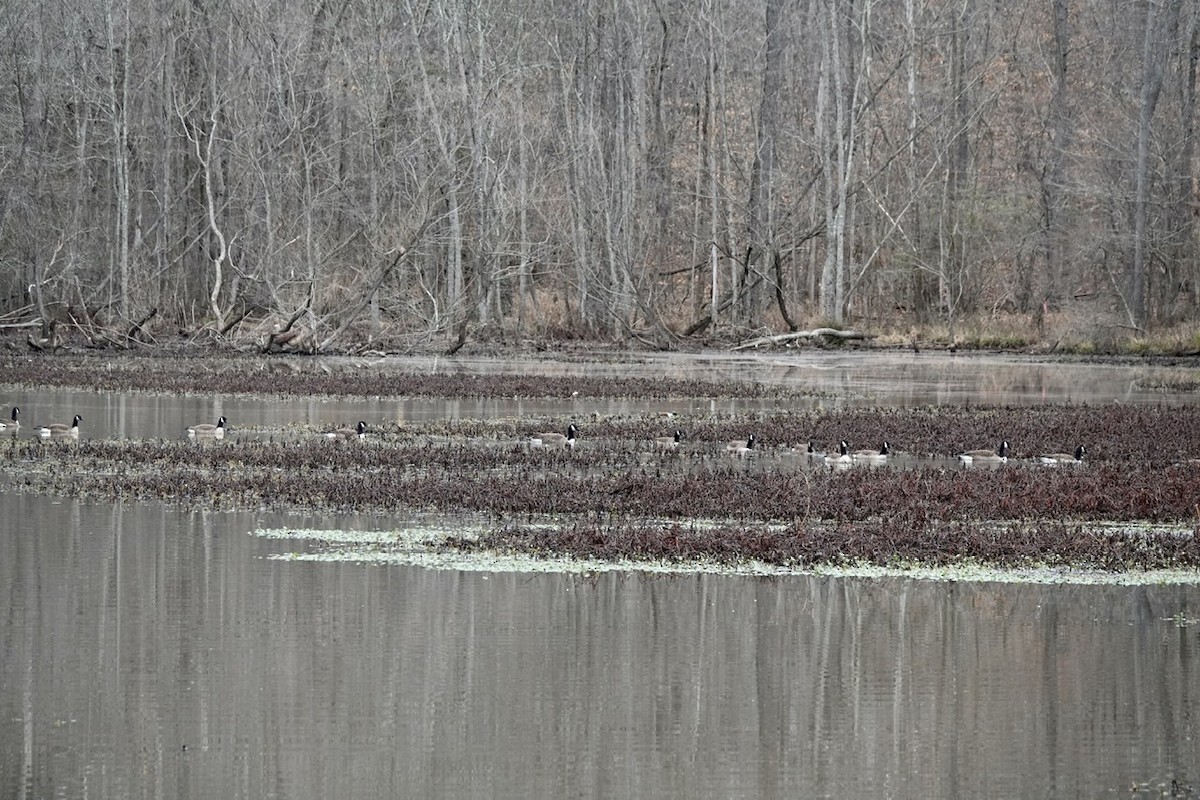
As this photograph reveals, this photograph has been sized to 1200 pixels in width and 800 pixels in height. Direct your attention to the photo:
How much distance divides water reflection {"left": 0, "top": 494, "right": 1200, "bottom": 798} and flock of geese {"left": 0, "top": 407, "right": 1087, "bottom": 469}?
707 cm

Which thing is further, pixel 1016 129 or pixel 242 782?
pixel 1016 129

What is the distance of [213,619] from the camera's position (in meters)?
9.91

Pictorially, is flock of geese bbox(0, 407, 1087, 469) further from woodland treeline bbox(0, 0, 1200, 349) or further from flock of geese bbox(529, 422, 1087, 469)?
woodland treeline bbox(0, 0, 1200, 349)

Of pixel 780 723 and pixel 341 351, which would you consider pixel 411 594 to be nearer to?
pixel 780 723

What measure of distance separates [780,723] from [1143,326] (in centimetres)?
3668

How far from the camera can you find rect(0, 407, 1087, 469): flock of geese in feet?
59.9

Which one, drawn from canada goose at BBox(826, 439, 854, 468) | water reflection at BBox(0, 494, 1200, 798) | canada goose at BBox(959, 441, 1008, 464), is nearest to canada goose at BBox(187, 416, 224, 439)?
canada goose at BBox(826, 439, 854, 468)

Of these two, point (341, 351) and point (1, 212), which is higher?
point (1, 212)

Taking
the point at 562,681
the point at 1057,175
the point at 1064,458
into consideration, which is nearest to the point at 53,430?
the point at 1064,458

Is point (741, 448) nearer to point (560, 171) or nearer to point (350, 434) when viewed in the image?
point (350, 434)

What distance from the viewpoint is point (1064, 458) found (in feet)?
60.4

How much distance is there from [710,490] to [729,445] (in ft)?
13.5

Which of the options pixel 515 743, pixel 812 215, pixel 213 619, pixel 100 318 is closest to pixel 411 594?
pixel 213 619

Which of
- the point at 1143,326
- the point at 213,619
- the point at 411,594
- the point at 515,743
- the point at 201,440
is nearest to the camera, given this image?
the point at 515,743
